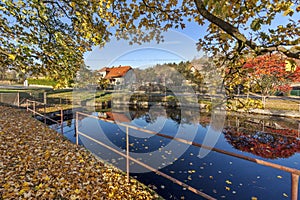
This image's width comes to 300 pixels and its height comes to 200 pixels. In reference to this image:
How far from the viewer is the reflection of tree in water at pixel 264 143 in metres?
6.15

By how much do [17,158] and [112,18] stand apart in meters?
3.65

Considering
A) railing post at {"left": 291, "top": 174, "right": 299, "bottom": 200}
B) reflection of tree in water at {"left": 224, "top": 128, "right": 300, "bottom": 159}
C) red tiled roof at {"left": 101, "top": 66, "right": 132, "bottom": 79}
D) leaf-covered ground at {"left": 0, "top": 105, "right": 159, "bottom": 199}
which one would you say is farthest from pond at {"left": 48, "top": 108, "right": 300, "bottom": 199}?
red tiled roof at {"left": 101, "top": 66, "right": 132, "bottom": 79}

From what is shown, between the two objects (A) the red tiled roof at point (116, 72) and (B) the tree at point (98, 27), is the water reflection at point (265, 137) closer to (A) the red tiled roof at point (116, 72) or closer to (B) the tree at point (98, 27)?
(B) the tree at point (98, 27)

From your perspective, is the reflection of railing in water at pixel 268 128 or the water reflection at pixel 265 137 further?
the reflection of railing in water at pixel 268 128

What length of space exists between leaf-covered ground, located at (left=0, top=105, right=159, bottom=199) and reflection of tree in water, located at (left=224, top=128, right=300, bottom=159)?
17.4ft

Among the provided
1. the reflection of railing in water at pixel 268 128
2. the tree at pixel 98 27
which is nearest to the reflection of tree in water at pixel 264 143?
the reflection of railing in water at pixel 268 128

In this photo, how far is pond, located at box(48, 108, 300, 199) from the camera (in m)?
3.83

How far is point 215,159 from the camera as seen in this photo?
17.5 feet

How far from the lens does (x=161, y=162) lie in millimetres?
5125

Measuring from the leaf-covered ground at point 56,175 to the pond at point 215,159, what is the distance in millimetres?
980

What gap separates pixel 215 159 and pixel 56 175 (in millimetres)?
4438

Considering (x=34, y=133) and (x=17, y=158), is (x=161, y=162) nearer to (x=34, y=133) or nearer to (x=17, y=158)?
(x=17, y=158)

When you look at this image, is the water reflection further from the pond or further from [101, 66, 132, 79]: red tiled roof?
[101, 66, 132, 79]: red tiled roof

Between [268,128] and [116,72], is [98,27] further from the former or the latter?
[116,72]
